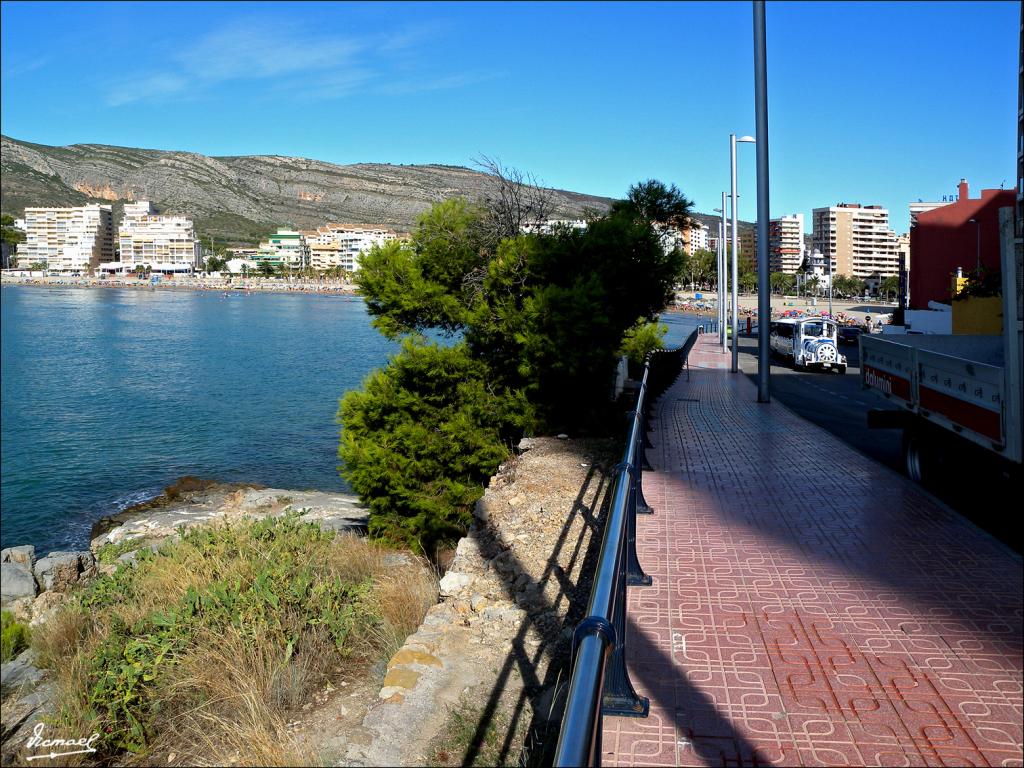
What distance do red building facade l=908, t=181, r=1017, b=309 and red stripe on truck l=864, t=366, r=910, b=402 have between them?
38386mm

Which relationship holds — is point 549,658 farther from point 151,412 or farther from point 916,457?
point 151,412

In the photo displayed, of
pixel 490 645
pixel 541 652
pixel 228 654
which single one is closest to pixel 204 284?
pixel 228 654

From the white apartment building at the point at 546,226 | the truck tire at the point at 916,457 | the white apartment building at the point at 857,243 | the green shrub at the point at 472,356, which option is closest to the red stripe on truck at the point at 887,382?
the truck tire at the point at 916,457

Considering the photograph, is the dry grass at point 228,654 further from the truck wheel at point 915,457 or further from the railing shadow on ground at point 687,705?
the truck wheel at point 915,457

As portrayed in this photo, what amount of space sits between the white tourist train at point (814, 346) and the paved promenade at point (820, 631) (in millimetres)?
23519

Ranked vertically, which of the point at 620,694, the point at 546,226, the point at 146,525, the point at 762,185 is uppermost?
the point at 762,185

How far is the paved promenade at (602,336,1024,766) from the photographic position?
341 centimetres

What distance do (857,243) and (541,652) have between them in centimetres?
19749

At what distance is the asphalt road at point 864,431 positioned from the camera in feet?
24.4

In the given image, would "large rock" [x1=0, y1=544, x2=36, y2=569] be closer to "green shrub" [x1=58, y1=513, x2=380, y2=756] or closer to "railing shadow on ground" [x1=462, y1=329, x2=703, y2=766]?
"green shrub" [x1=58, y1=513, x2=380, y2=756]

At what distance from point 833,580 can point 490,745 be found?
260 cm

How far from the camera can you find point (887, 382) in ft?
33.8

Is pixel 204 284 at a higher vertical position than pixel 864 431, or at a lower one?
higher

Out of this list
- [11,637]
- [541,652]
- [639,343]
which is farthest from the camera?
[639,343]
